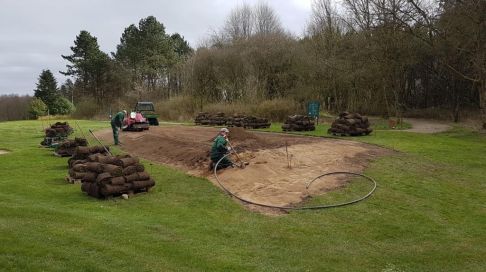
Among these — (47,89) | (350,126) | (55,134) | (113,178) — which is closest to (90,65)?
(47,89)

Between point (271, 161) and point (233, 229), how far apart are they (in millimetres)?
6091

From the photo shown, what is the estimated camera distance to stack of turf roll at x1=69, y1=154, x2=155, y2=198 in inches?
507

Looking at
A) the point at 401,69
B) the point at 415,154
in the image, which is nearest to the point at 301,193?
the point at 415,154

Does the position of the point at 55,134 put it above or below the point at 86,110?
below

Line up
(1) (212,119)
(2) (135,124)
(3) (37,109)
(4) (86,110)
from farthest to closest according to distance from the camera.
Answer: (4) (86,110) < (3) (37,109) < (1) (212,119) < (2) (135,124)

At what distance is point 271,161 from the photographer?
1608 centimetres

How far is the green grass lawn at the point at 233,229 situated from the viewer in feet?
26.1

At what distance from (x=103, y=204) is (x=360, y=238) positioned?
6338mm

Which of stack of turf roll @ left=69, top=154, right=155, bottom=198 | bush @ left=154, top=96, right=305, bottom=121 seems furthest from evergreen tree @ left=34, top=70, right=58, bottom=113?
stack of turf roll @ left=69, top=154, right=155, bottom=198

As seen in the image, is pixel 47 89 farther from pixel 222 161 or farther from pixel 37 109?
pixel 222 161

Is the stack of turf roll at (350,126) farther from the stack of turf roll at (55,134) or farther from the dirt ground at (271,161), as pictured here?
the stack of turf roll at (55,134)

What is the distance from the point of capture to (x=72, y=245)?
823cm

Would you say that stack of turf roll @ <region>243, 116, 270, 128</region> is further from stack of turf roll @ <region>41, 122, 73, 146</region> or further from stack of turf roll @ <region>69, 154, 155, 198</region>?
stack of turf roll @ <region>69, 154, 155, 198</region>

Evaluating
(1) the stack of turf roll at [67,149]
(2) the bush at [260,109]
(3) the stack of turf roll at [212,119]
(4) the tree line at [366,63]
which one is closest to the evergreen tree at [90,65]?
(4) the tree line at [366,63]
